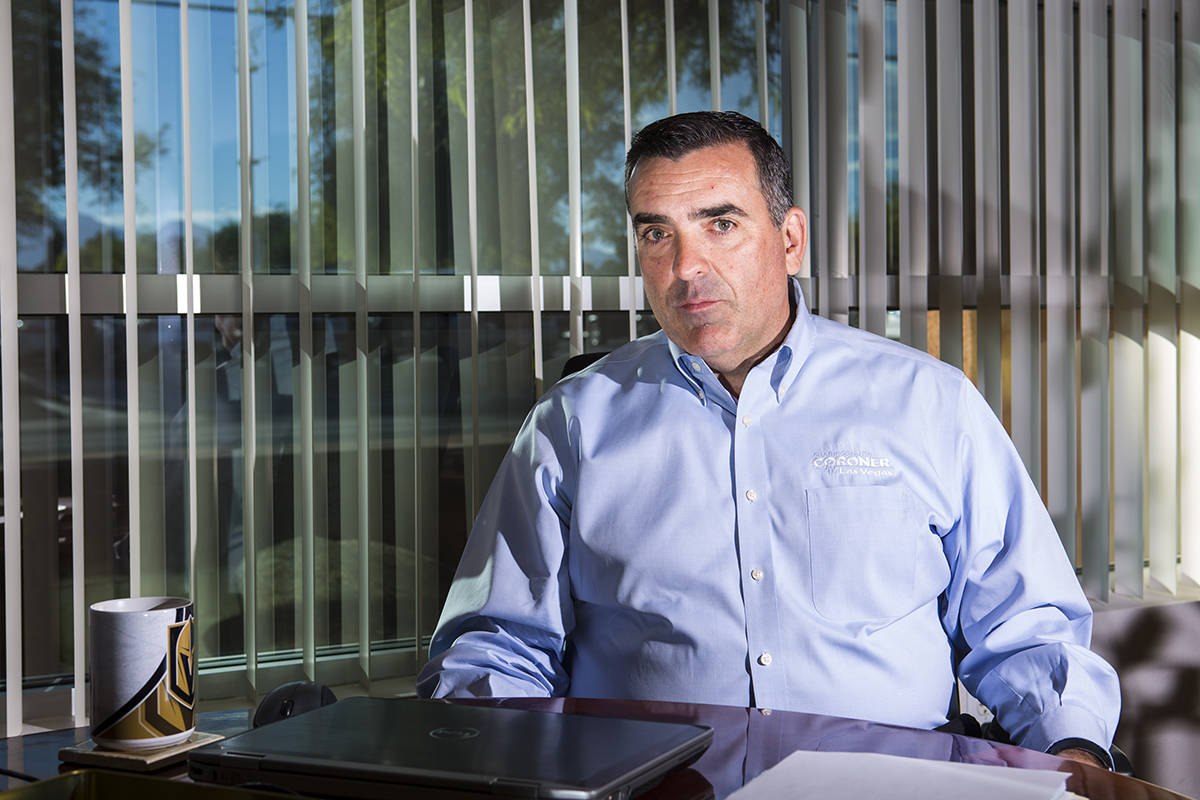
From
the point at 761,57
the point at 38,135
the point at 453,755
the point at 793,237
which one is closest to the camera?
the point at 453,755

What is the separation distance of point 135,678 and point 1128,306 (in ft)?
10.5

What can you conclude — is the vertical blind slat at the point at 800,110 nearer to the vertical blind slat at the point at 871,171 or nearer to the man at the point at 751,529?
the vertical blind slat at the point at 871,171

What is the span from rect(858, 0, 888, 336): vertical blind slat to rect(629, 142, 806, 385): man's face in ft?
4.32

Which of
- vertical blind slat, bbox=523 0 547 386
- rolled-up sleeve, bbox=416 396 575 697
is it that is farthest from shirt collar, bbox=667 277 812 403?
vertical blind slat, bbox=523 0 547 386

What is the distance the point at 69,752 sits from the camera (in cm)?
99

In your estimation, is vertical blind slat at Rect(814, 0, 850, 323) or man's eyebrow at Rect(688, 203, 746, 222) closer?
man's eyebrow at Rect(688, 203, 746, 222)

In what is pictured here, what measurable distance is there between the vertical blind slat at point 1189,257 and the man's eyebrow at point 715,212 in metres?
2.33

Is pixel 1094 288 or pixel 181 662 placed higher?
pixel 1094 288

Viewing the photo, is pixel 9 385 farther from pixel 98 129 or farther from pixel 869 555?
pixel 869 555

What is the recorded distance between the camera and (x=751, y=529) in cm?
152

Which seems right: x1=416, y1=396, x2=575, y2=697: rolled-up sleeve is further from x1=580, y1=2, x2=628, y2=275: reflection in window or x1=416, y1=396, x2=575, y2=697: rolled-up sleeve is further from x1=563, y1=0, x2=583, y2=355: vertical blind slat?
x1=580, y1=2, x2=628, y2=275: reflection in window

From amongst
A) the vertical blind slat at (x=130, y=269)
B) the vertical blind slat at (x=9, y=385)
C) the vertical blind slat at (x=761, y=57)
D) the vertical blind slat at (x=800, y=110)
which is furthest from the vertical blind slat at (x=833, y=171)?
the vertical blind slat at (x=9, y=385)

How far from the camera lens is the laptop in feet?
2.60

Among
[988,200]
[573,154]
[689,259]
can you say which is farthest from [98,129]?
[988,200]
